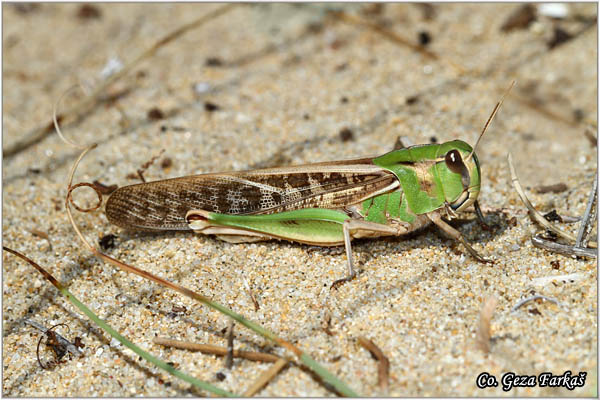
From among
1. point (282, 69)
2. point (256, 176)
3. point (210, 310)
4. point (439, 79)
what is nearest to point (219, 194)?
point (256, 176)

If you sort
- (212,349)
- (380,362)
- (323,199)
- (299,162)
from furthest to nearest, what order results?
(299,162) → (323,199) → (212,349) → (380,362)

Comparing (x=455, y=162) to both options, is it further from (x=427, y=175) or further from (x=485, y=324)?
(x=485, y=324)

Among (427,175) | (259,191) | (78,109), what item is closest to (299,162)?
(259,191)

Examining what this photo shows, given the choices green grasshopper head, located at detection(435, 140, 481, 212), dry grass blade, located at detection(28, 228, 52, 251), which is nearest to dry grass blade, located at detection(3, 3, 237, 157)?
dry grass blade, located at detection(28, 228, 52, 251)

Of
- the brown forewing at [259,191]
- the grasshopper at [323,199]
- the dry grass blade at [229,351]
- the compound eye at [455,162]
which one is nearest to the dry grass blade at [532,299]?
the grasshopper at [323,199]

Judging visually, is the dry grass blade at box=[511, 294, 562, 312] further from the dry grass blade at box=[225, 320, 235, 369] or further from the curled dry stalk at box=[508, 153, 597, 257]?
the dry grass blade at box=[225, 320, 235, 369]

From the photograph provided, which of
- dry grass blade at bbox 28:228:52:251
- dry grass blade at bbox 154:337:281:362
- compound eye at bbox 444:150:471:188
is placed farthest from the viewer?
dry grass blade at bbox 28:228:52:251

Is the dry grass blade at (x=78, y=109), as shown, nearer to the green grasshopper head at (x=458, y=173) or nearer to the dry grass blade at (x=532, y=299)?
the green grasshopper head at (x=458, y=173)

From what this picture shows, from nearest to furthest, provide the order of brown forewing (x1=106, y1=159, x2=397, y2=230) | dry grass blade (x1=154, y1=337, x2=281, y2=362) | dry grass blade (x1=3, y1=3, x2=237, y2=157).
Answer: dry grass blade (x1=154, y1=337, x2=281, y2=362), brown forewing (x1=106, y1=159, x2=397, y2=230), dry grass blade (x1=3, y1=3, x2=237, y2=157)
